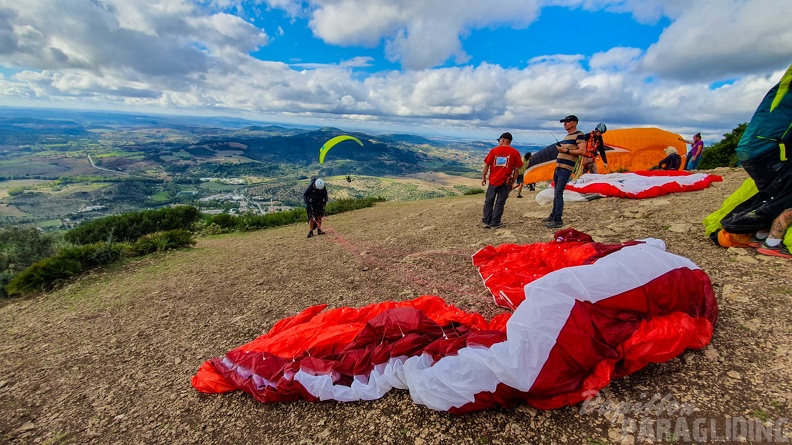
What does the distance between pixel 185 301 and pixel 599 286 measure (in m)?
6.15

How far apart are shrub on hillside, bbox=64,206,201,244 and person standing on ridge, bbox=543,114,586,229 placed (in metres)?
12.2

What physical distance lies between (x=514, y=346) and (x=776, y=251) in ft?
13.5

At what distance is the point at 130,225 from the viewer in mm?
11203

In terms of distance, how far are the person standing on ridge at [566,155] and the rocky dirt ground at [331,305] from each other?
45 cm

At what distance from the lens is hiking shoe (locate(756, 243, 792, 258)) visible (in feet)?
12.2

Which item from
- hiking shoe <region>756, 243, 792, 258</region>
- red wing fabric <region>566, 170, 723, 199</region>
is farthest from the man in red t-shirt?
hiking shoe <region>756, 243, 792, 258</region>

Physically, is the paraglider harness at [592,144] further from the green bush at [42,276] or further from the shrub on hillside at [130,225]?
the shrub on hillside at [130,225]

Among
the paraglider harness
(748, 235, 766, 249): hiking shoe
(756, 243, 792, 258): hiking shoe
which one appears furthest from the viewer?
the paraglider harness

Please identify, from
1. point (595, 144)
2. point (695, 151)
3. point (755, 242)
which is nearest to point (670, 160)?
point (695, 151)

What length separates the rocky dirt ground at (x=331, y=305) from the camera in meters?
2.21

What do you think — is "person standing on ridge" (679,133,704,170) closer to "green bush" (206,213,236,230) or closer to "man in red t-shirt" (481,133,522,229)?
"man in red t-shirt" (481,133,522,229)

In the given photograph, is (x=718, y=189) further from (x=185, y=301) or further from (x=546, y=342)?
(x=185, y=301)

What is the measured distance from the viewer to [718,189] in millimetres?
7844

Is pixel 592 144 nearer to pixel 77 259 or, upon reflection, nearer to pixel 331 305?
pixel 331 305
